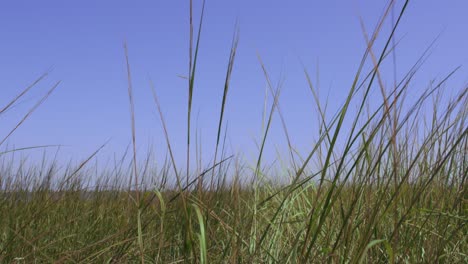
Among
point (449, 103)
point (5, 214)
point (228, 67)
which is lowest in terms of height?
point (5, 214)

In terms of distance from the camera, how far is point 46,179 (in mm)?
3404

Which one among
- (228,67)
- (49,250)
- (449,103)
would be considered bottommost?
(49,250)

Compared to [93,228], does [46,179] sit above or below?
above

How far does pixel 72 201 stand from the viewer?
338cm

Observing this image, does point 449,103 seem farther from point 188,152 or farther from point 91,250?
point 91,250

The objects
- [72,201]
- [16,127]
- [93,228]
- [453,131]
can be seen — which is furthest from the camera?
[72,201]

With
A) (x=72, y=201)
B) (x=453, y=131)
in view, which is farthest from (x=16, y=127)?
(x=72, y=201)

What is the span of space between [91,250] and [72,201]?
1.37 metres

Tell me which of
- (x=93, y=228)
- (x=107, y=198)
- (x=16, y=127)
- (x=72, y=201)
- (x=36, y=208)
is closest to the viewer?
(x=16, y=127)

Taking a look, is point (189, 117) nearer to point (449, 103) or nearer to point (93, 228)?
point (449, 103)

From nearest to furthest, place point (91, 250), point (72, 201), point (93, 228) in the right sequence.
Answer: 1. point (91, 250)
2. point (93, 228)
3. point (72, 201)

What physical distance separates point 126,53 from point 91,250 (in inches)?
52.1

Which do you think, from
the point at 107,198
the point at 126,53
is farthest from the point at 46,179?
the point at 126,53

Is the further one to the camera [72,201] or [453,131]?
[72,201]
